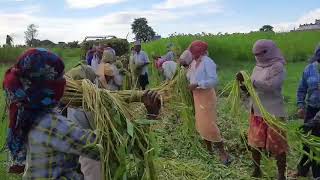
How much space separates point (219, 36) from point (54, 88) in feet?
85.4

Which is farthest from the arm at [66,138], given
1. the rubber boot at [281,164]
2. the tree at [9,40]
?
the tree at [9,40]

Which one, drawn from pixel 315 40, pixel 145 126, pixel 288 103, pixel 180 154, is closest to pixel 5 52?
pixel 315 40

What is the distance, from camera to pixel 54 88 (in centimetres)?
295

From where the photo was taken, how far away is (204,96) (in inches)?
276

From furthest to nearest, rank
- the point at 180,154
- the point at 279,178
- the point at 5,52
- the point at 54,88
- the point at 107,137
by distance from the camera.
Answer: the point at 5,52
the point at 180,154
the point at 279,178
the point at 107,137
the point at 54,88

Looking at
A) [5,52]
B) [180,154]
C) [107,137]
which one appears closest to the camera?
[107,137]

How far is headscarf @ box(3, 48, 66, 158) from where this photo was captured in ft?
9.51

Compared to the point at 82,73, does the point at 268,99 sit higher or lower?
lower

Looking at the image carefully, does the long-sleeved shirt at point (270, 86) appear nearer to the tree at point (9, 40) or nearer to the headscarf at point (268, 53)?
the headscarf at point (268, 53)

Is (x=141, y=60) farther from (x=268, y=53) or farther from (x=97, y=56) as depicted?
(x=268, y=53)

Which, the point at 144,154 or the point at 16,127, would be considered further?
the point at 144,154

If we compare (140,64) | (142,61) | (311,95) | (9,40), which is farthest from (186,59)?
(9,40)

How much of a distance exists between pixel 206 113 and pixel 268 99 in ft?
3.74

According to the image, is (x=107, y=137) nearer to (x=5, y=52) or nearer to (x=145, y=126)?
(x=145, y=126)
